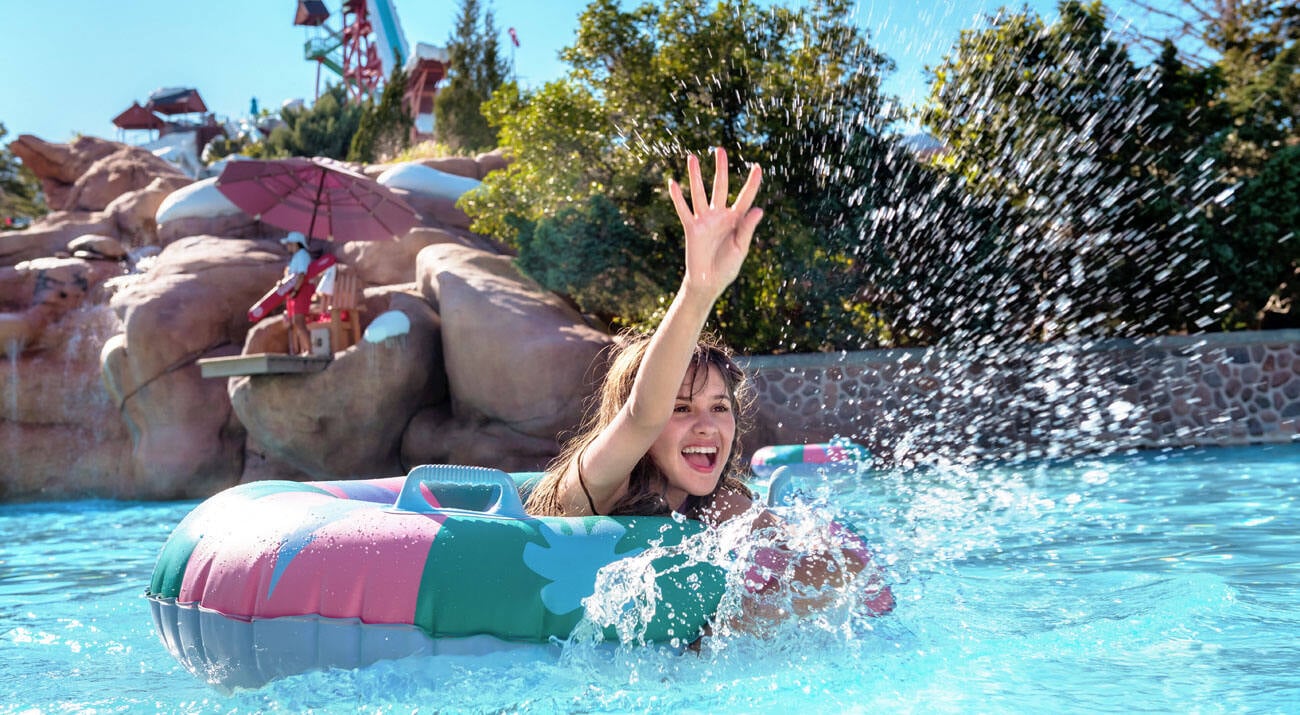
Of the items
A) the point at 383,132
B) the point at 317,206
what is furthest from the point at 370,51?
the point at 317,206

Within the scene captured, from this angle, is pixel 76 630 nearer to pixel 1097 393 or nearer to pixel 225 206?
pixel 1097 393

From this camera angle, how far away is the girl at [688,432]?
2285mm

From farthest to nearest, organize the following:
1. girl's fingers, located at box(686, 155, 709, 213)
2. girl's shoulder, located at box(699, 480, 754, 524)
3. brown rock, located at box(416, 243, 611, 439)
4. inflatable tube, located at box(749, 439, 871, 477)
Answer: brown rock, located at box(416, 243, 611, 439) < inflatable tube, located at box(749, 439, 871, 477) < girl's shoulder, located at box(699, 480, 754, 524) < girl's fingers, located at box(686, 155, 709, 213)

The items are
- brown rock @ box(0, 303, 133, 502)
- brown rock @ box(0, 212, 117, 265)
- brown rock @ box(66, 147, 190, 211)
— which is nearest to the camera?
brown rock @ box(0, 303, 133, 502)

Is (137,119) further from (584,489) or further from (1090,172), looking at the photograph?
(584,489)

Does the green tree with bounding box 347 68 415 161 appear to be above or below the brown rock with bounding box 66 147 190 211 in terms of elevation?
above

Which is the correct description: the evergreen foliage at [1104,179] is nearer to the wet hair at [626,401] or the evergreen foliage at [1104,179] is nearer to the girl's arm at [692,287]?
the wet hair at [626,401]

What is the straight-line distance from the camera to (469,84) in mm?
19875

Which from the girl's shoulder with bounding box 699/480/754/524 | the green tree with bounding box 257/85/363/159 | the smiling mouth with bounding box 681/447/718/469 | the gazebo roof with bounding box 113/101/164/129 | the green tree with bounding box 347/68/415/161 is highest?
the gazebo roof with bounding box 113/101/164/129

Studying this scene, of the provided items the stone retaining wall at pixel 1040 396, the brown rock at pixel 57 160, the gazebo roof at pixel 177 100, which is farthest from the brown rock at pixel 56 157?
the gazebo roof at pixel 177 100

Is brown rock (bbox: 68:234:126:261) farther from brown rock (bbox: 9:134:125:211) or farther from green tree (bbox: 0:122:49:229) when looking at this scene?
green tree (bbox: 0:122:49:229)

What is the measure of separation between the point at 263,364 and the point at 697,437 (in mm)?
7279

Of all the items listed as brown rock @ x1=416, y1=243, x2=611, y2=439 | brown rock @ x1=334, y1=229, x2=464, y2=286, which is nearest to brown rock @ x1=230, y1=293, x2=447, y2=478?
brown rock @ x1=416, y1=243, x2=611, y2=439

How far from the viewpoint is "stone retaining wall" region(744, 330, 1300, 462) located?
8852 mm
